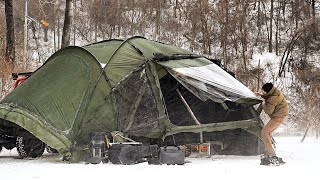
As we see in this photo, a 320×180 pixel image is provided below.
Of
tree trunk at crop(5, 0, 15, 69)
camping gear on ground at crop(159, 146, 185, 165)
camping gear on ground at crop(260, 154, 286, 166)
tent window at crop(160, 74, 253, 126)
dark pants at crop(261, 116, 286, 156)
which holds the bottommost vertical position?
camping gear on ground at crop(260, 154, 286, 166)

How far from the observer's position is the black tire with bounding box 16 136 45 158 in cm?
840

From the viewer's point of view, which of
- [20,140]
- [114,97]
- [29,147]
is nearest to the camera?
[114,97]

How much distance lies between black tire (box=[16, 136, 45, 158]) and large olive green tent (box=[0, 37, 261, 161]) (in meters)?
0.76

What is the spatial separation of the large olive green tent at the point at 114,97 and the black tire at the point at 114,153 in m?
0.52

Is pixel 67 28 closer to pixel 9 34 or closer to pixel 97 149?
pixel 9 34

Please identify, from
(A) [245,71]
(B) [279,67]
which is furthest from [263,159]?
(B) [279,67]

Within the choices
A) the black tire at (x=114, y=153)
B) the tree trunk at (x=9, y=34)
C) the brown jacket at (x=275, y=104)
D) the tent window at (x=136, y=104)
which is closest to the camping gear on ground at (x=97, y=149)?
the black tire at (x=114, y=153)

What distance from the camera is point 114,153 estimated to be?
7402 millimetres

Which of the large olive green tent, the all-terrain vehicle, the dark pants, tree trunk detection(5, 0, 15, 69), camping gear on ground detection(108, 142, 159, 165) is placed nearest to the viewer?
camping gear on ground detection(108, 142, 159, 165)

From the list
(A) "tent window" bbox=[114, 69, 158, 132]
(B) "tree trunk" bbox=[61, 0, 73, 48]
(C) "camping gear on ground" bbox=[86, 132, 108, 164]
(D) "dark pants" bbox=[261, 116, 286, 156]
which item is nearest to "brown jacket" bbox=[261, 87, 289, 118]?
(D) "dark pants" bbox=[261, 116, 286, 156]

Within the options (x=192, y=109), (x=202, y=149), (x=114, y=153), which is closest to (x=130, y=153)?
(x=114, y=153)

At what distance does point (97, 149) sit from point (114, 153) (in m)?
0.29

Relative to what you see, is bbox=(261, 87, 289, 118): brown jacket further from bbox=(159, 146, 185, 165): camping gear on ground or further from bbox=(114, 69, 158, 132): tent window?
bbox=(114, 69, 158, 132): tent window

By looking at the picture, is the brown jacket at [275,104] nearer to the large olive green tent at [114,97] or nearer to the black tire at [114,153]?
the large olive green tent at [114,97]
